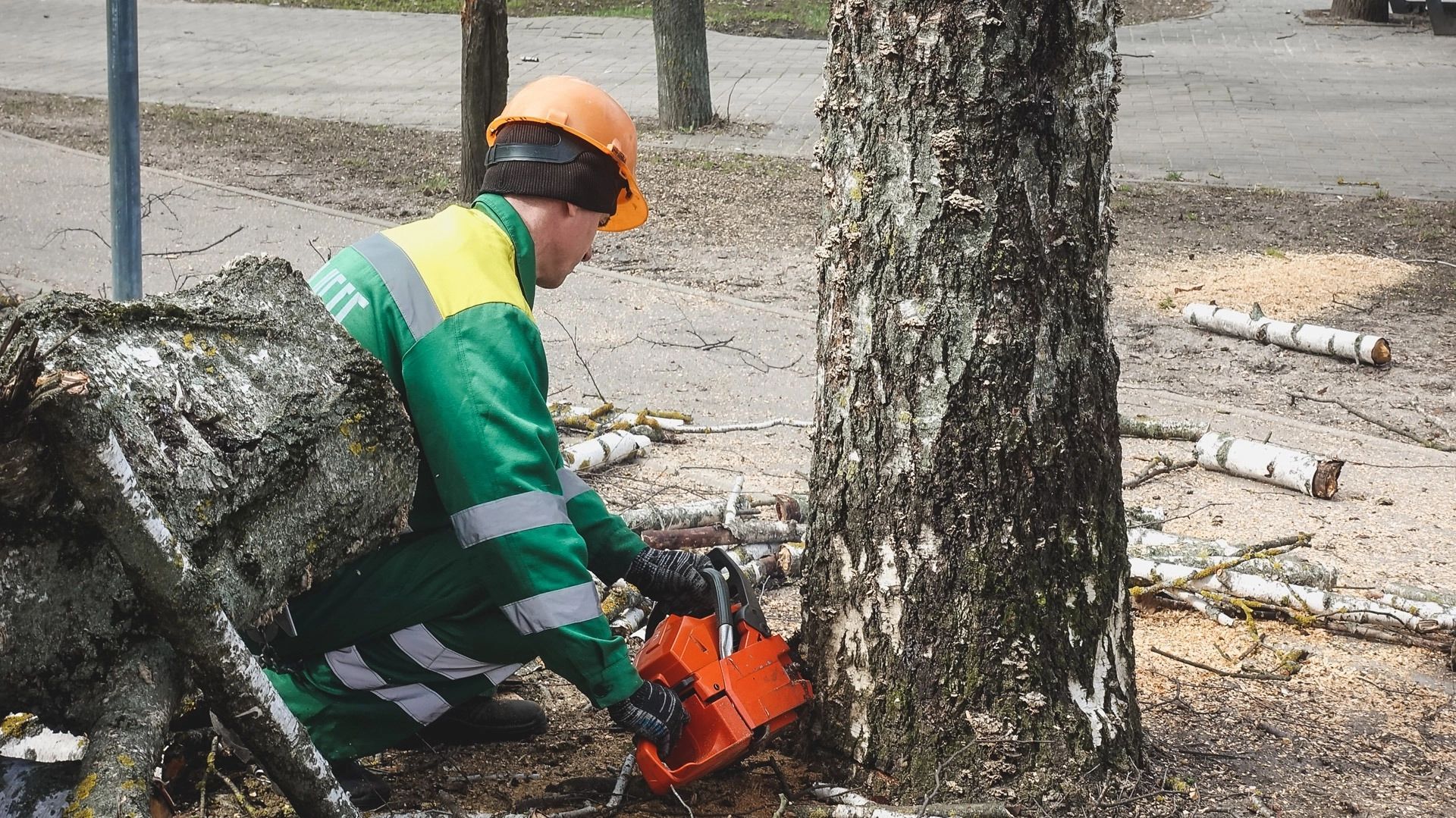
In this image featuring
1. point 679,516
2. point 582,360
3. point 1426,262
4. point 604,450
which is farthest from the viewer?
point 1426,262

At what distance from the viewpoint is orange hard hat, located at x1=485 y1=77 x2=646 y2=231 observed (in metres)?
2.84

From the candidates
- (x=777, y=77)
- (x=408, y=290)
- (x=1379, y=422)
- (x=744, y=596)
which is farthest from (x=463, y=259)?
(x=777, y=77)

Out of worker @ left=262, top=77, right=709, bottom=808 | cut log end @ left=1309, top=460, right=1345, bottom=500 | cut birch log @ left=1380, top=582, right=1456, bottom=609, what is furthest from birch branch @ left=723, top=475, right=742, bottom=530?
cut log end @ left=1309, top=460, right=1345, bottom=500

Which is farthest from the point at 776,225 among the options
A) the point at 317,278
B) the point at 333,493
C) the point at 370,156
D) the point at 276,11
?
the point at 276,11

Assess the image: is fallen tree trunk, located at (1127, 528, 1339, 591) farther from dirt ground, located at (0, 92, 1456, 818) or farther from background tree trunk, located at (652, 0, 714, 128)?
background tree trunk, located at (652, 0, 714, 128)

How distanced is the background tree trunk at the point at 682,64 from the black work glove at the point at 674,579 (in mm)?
9328

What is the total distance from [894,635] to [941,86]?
1.14m

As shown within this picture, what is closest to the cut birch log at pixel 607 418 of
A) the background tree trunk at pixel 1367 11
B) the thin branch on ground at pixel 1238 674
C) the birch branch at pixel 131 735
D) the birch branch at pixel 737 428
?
the birch branch at pixel 737 428

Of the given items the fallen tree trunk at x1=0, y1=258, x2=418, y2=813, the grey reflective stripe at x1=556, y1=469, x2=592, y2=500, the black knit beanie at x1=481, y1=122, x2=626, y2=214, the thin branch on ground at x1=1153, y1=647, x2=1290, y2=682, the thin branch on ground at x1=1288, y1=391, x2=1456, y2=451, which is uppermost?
the black knit beanie at x1=481, y1=122, x2=626, y2=214

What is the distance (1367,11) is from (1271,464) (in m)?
16.4

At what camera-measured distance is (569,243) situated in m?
2.95

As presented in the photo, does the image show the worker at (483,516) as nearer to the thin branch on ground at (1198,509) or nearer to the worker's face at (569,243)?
the worker's face at (569,243)

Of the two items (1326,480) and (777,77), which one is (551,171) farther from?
(777,77)

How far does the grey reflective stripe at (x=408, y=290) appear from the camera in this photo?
8.39ft
